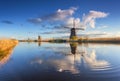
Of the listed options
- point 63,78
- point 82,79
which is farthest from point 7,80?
point 82,79

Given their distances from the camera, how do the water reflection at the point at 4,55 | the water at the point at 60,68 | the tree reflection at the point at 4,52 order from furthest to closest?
1. the tree reflection at the point at 4,52
2. the water reflection at the point at 4,55
3. the water at the point at 60,68

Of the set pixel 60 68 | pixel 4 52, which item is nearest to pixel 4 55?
pixel 4 52

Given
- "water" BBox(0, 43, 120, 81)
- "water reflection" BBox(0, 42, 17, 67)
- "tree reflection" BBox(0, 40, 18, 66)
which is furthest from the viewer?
"tree reflection" BBox(0, 40, 18, 66)

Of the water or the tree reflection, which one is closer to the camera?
the water

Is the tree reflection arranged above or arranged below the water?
above

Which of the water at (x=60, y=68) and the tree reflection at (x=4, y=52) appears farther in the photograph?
the tree reflection at (x=4, y=52)

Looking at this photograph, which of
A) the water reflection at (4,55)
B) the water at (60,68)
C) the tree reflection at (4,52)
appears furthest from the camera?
the tree reflection at (4,52)

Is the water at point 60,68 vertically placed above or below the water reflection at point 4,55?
below

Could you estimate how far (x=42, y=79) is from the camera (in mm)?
10664

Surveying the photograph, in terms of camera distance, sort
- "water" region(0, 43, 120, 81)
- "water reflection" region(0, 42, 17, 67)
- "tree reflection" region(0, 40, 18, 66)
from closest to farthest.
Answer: "water" region(0, 43, 120, 81)
"water reflection" region(0, 42, 17, 67)
"tree reflection" region(0, 40, 18, 66)

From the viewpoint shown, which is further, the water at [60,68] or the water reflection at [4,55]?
the water reflection at [4,55]

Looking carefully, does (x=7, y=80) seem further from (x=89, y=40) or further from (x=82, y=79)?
(x=89, y=40)

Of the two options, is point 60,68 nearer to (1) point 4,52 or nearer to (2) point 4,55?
(2) point 4,55

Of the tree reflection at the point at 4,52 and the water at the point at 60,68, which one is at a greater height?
the tree reflection at the point at 4,52
